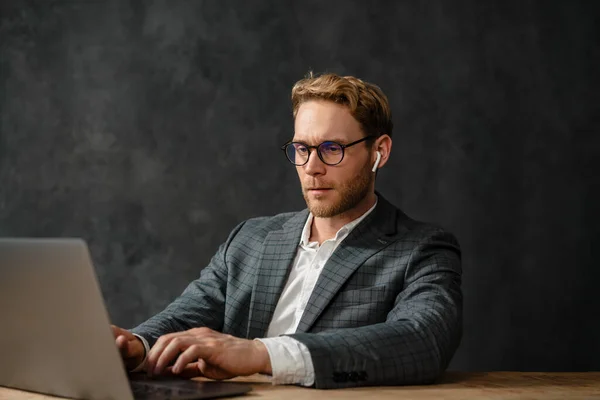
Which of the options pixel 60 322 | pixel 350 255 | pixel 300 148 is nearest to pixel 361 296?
pixel 350 255

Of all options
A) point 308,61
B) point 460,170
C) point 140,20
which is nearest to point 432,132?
point 460,170

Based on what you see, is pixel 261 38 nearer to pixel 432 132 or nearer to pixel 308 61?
pixel 308 61

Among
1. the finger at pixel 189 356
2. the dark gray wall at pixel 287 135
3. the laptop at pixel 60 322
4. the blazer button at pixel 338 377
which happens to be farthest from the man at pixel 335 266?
Result: the dark gray wall at pixel 287 135

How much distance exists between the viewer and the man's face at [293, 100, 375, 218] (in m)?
2.34

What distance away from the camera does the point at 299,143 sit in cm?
233

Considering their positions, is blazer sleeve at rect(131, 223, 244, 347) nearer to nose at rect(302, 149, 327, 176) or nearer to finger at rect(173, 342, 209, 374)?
nose at rect(302, 149, 327, 176)

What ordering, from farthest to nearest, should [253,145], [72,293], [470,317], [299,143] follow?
[253,145] < [470,317] < [299,143] < [72,293]

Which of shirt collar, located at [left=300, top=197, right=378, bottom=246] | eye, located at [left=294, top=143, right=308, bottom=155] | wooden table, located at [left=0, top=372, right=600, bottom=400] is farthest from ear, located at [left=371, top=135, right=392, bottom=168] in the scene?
wooden table, located at [left=0, top=372, right=600, bottom=400]

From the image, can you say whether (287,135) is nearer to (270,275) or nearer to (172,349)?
(270,275)

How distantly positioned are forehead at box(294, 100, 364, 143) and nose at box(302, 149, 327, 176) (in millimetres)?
49

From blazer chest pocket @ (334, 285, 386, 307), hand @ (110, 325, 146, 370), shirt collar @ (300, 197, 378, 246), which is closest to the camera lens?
hand @ (110, 325, 146, 370)

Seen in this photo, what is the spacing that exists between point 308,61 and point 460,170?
79 cm

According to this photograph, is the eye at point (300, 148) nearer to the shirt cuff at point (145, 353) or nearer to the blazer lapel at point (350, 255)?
the blazer lapel at point (350, 255)

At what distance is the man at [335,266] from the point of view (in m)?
1.95
